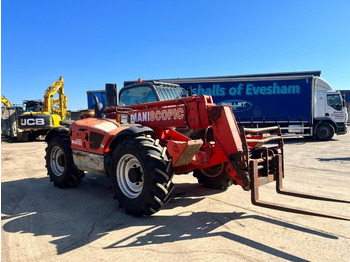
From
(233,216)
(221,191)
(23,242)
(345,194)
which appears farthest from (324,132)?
(23,242)

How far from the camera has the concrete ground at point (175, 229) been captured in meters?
3.08

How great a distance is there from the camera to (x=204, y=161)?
14.2 feet

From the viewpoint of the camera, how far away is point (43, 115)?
1908 cm

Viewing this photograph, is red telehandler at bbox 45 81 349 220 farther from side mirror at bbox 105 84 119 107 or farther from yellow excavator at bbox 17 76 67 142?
yellow excavator at bbox 17 76 67 142

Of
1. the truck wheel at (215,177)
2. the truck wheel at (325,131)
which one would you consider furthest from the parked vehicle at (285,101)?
the truck wheel at (215,177)

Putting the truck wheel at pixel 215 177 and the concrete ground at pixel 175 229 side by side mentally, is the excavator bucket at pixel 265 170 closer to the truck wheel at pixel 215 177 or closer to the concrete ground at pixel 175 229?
the concrete ground at pixel 175 229

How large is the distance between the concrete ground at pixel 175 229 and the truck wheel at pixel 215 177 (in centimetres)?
15

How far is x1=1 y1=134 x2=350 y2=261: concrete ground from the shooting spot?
308cm

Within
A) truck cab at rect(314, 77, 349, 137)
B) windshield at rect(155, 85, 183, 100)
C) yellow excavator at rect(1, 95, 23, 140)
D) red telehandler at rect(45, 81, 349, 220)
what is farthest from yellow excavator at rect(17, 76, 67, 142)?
truck cab at rect(314, 77, 349, 137)

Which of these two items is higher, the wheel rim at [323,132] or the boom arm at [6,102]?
the boom arm at [6,102]

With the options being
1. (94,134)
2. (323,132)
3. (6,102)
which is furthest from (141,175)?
(6,102)

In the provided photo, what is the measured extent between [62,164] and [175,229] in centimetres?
354

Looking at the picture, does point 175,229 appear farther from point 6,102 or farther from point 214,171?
point 6,102

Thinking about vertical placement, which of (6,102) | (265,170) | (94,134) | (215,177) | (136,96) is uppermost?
(6,102)
